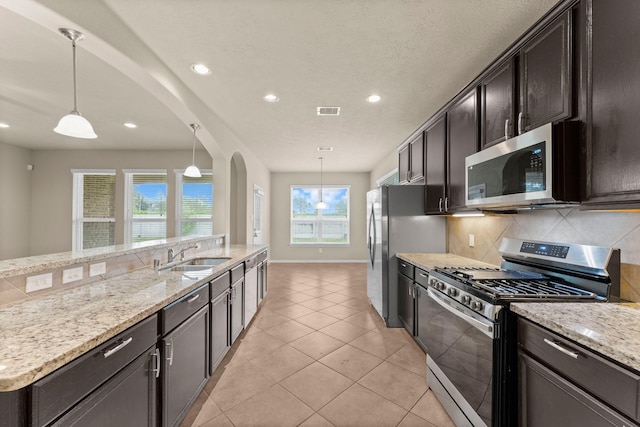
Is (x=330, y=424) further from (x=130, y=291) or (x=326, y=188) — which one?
(x=326, y=188)

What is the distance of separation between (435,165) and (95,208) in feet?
22.5

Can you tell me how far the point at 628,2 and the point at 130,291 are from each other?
2.81 metres

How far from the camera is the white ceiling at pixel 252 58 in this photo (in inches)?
67.7

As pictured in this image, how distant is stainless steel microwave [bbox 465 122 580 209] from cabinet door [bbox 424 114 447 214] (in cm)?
75

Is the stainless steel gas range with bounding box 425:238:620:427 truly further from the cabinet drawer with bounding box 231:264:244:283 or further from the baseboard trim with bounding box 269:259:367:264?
the baseboard trim with bounding box 269:259:367:264

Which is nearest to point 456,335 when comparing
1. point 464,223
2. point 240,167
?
point 464,223

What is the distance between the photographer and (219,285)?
223cm

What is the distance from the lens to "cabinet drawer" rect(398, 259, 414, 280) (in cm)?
292

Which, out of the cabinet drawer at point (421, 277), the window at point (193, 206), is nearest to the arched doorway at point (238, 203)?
the window at point (193, 206)

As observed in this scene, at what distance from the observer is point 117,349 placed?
1095mm

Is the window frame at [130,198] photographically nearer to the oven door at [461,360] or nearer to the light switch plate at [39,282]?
the light switch plate at [39,282]

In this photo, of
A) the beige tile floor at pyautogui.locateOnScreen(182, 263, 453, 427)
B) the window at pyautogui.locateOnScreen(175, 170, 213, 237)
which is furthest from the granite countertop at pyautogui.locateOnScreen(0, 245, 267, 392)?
the window at pyautogui.locateOnScreen(175, 170, 213, 237)

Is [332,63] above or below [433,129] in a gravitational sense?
above

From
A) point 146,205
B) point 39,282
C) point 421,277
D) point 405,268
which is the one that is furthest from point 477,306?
point 146,205
